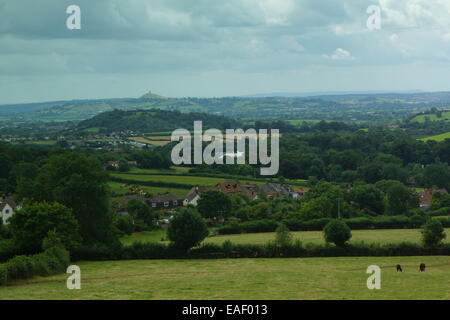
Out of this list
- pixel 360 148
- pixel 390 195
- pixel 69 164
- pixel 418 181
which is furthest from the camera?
pixel 360 148

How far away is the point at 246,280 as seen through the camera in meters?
29.6

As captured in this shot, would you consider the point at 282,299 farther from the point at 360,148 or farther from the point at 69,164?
the point at 360,148

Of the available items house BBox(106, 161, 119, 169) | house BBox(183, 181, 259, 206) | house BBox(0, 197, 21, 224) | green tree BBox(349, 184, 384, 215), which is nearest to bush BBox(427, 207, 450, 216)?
green tree BBox(349, 184, 384, 215)

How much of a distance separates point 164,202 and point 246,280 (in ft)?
128

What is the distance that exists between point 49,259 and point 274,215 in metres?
28.8

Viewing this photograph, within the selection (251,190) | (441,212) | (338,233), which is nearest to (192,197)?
(251,190)

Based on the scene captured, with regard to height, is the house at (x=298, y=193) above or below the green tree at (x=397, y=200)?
below

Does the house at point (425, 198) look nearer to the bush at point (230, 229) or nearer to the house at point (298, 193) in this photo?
the house at point (298, 193)

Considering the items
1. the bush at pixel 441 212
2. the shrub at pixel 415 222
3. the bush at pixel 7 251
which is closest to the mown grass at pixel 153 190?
the bush at pixel 441 212

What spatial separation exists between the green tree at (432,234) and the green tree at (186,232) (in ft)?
50.5

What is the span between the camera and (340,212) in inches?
2303

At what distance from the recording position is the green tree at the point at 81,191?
4053 centimetres

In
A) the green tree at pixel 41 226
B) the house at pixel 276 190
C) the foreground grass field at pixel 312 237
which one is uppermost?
the green tree at pixel 41 226

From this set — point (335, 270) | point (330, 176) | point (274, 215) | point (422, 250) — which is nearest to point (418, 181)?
point (330, 176)
